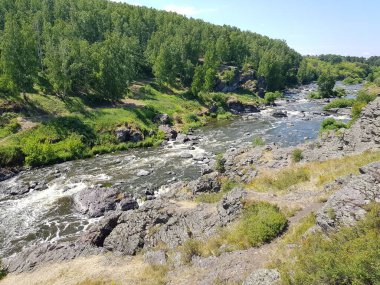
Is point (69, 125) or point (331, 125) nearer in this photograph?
point (331, 125)

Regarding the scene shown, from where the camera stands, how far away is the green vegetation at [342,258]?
1373cm

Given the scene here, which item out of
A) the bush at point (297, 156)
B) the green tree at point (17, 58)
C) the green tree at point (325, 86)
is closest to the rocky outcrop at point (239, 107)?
the green tree at point (325, 86)

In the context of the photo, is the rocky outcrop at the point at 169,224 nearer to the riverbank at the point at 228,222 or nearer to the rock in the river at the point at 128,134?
the riverbank at the point at 228,222

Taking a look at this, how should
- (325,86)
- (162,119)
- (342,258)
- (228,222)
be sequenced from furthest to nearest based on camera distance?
1. (325,86)
2. (162,119)
3. (228,222)
4. (342,258)

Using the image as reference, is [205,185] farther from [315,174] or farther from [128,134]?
[128,134]

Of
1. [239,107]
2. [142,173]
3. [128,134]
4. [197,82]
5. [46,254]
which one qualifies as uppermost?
[197,82]

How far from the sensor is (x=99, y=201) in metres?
44.0

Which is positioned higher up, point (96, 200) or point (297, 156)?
point (297, 156)

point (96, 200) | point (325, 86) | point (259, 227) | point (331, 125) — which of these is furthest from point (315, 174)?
point (325, 86)

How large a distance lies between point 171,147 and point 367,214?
54834 mm

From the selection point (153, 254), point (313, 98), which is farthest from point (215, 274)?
point (313, 98)

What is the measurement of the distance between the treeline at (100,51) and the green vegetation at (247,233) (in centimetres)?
6252

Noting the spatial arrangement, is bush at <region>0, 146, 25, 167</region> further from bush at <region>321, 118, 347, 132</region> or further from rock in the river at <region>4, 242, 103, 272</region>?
bush at <region>321, 118, 347, 132</region>

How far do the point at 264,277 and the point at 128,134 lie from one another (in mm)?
59994
